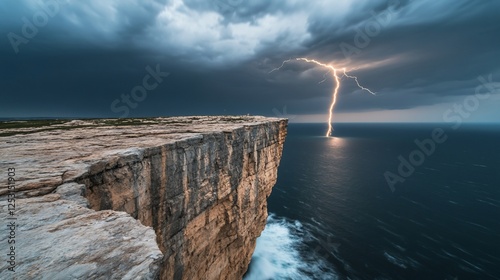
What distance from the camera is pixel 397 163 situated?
99438 mm

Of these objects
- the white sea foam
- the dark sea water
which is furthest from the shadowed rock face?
the dark sea water

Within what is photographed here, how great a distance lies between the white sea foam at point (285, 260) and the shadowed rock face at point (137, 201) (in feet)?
19.2

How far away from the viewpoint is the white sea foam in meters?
30.8

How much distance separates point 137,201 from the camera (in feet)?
35.3

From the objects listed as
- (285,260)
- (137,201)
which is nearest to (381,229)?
(285,260)

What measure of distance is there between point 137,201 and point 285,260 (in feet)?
96.8

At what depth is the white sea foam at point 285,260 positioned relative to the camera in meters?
30.8

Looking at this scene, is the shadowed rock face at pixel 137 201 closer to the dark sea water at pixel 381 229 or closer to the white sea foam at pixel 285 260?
the white sea foam at pixel 285 260

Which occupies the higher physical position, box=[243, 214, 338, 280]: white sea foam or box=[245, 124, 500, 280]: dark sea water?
box=[245, 124, 500, 280]: dark sea water

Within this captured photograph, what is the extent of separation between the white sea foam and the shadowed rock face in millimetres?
5840

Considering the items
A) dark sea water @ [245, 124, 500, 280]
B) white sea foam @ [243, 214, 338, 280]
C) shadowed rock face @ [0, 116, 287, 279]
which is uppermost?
shadowed rock face @ [0, 116, 287, 279]

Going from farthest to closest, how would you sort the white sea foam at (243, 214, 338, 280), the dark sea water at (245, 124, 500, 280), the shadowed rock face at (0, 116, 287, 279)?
the dark sea water at (245, 124, 500, 280) → the white sea foam at (243, 214, 338, 280) → the shadowed rock face at (0, 116, 287, 279)

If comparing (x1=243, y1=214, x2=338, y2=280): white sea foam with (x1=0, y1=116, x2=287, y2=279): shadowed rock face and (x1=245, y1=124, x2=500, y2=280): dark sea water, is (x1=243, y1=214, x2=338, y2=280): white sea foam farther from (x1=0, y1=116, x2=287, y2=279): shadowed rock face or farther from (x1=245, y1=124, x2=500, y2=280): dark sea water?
(x1=0, y1=116, x2=287, y2=279): shadowed rock face

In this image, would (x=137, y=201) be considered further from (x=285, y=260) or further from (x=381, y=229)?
(x=381, y=229)
